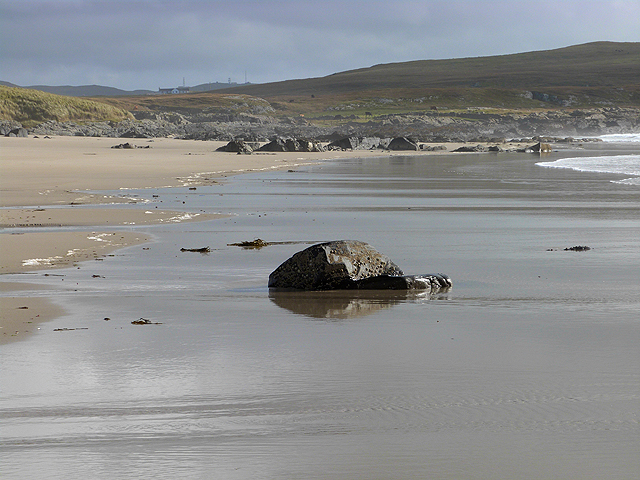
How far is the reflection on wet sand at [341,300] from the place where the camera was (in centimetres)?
648

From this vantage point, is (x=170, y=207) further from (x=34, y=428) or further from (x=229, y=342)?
(x=34, y=428)

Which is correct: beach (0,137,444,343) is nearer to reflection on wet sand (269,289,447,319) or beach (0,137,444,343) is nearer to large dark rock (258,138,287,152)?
reflection on wet sand (269,289,447,319)

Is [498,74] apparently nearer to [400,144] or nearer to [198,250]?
[400,144]

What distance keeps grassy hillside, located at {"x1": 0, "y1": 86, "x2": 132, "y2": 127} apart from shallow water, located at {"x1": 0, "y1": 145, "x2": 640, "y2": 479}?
6029 centimetres

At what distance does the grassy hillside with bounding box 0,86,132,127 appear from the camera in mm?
65938

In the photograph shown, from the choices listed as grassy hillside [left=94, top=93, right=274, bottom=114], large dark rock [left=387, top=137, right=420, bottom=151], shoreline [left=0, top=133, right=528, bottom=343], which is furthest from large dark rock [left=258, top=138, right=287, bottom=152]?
grassy hillside [left=94, top=93, right=274, bottom=114]

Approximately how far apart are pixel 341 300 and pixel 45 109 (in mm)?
65304

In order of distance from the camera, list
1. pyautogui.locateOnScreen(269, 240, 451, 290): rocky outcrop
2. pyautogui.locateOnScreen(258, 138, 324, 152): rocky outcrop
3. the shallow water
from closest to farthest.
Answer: the shallow water → pyautogui.locateOnScreen(269, 240, 451, 290): rocky outcrop → pyautogui.locateOnScreen(258, 138, 324, 152): rocky outcrop

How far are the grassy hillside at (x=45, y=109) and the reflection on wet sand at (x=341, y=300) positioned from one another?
2387 inches

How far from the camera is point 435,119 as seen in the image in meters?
91.6

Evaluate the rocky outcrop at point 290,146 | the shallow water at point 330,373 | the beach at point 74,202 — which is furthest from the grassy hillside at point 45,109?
the shallow water at point 330,373

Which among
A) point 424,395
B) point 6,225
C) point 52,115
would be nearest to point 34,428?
→ point 424,395

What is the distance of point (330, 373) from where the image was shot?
4719 mm

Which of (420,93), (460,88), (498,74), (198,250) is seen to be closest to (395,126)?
(420,93)
